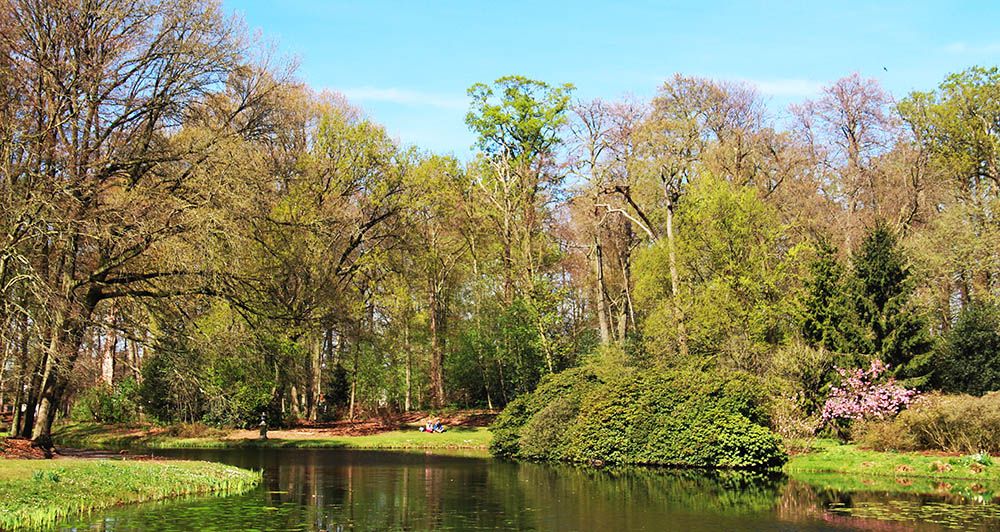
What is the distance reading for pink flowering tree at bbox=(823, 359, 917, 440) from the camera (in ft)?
94.6

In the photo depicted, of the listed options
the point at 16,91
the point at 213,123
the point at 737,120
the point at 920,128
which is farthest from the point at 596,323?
the point at 16,91

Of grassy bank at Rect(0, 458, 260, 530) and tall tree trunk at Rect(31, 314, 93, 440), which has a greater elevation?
tall tree trunk at Rect(31, 314, 93, 440)

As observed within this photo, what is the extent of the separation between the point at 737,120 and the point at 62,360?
3573cm

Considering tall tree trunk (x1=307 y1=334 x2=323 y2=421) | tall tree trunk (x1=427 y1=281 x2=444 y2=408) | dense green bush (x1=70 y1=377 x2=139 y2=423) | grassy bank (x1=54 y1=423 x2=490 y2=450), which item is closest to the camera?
grassy bank (x1=54 y1=423 x2=490 y2=450)

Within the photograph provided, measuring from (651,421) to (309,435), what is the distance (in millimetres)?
18703

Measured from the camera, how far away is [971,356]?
32.3 m

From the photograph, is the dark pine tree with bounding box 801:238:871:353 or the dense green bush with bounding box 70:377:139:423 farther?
the dense green bush with bounding box 70:377:139:423

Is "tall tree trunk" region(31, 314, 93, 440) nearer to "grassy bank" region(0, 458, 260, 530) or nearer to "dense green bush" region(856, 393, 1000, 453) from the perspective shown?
"grassy bank" region(0, 458, 260, 530)

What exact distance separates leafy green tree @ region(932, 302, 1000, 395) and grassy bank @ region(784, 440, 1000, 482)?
714cm

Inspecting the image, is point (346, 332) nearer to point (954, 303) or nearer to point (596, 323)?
point (596, 323)

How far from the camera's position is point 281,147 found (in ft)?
138

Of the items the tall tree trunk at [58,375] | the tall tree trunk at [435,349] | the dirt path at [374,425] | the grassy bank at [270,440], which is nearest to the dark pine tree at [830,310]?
the grassy bank at [270,440]

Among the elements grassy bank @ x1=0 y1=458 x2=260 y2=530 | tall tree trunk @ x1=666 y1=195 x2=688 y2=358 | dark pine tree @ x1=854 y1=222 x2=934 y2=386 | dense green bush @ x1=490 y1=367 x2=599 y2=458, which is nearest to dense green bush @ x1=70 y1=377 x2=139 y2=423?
dense green bush @ x1=490 y1=367 x2=599 y2=458

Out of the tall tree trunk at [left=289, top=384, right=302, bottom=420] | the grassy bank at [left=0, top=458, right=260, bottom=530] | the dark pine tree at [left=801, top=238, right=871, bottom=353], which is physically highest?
the dark pine tree at [left=801, top=238, right=871, bottom=353]
